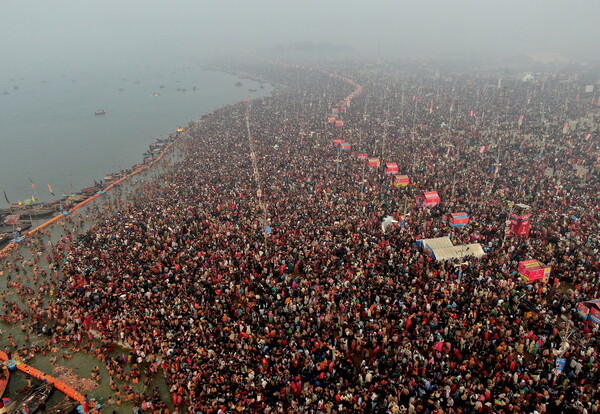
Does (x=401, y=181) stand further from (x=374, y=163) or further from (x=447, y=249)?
(x=447, y=249)

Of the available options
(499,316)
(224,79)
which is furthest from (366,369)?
(224,79)

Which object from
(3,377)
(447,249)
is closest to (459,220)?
(447,249)

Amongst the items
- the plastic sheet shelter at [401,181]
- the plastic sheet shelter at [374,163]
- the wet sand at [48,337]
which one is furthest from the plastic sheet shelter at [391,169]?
the wet sand at [48,337]

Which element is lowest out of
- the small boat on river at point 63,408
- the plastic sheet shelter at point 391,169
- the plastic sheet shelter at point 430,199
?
the small boat on river at point 63,408

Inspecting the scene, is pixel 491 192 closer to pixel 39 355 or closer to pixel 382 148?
pixel 382 148

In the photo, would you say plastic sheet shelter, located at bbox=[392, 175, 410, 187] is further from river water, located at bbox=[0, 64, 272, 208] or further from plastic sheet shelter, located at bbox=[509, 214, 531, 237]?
river water, located at bbox=[0, 64, 272, 208]

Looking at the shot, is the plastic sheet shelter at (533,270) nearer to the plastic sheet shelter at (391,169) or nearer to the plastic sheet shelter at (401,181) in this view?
the plastic sheet shelter at (401,181)

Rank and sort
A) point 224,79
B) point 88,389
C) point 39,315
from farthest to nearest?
point 224,79, point 39,315, point 88,389
